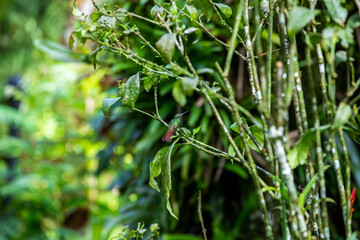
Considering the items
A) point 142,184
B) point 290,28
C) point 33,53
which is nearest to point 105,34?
point 290,28

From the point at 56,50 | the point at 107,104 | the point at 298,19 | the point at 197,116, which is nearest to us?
the point at 298,19

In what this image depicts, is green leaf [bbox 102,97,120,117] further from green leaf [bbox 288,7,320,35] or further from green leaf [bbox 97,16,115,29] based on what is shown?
green leaf [bbox 288,7,320,35]

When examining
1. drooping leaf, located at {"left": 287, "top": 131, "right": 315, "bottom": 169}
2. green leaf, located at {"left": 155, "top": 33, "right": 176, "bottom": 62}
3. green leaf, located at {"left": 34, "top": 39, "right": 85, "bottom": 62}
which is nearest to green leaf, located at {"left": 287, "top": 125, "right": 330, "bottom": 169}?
drooping leaf, located at {"left": 287, "top": 131, "right": 315, "bottom": 169}

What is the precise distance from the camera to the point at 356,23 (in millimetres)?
276

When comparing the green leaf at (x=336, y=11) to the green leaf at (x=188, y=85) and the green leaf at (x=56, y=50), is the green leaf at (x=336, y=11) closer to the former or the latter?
the green leaf at (x=188, y=85)

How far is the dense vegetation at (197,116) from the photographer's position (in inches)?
11.7

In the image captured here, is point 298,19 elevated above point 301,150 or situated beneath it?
elevated above

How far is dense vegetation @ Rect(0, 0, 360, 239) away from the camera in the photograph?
0.30 m

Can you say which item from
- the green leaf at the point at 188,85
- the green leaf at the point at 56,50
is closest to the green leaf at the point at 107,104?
the green leaf at the point at 188,85

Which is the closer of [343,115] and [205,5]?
[343,115]

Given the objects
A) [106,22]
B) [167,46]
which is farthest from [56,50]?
[167,46]

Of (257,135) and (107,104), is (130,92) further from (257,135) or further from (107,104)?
(257,135)

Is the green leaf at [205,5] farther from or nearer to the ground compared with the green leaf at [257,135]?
farther from the ground

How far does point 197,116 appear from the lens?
3.59ft
